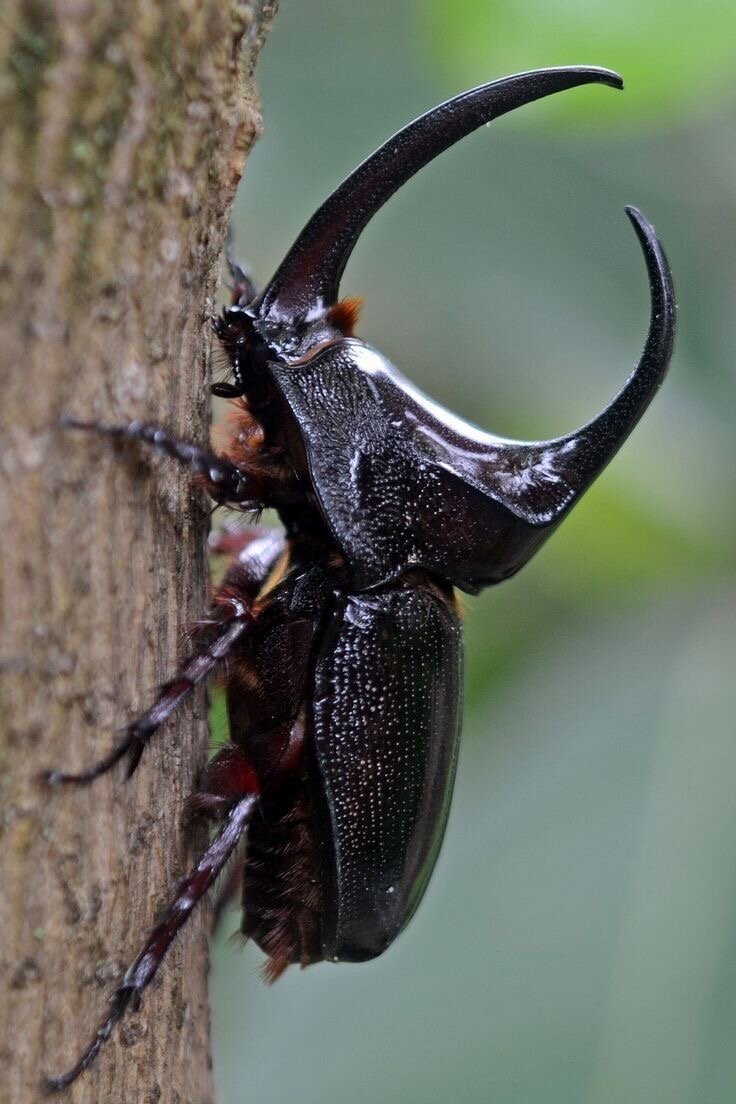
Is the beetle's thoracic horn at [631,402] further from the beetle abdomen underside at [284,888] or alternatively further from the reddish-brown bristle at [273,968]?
the reddish-brown bristle at [273,968]

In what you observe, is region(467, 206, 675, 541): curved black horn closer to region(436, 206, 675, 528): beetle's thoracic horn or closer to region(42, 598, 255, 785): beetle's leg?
region(436, 206, 675, 528): beetle's thoracic horn

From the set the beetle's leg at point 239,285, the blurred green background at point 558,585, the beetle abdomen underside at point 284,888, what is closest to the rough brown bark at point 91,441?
the beetle abdomen underside at point 284,888

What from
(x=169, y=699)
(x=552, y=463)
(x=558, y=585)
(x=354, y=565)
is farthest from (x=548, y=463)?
(x=558, y=585)

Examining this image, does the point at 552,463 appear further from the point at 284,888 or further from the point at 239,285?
the point at 284,888

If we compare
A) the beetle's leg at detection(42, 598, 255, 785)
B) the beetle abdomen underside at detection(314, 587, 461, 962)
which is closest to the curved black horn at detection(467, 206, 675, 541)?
the beetle abdomen underside at detection(314, 587, 461, 962)

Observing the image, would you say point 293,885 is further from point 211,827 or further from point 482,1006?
point 482,1006

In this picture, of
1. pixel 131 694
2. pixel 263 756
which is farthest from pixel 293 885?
pixel 131 694
